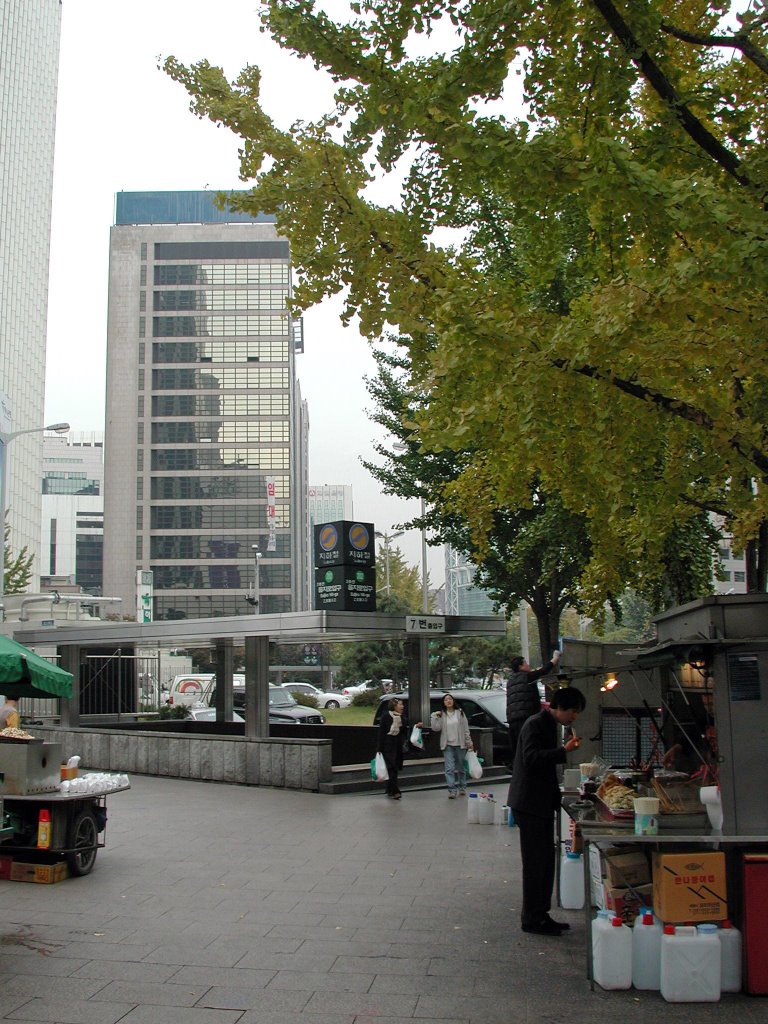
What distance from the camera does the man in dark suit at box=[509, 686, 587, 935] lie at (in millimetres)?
7637

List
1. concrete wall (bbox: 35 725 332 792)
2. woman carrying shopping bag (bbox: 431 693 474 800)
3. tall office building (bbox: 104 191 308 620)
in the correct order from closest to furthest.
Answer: woman carrying shopping bag (bbox: 431 693 474 800)
concrete wall (bbox: 35 725 332 792)
tall office building (bbox: 104 191 308 620)

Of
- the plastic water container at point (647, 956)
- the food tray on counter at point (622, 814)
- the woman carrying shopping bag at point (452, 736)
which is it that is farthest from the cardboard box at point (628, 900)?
the woman carrying shopping bag at point (452, 736)

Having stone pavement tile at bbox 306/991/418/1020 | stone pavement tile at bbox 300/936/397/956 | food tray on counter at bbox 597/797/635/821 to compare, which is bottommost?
stone pavement tile at bbox 300/936/397/956

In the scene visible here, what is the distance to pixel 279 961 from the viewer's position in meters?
7.04

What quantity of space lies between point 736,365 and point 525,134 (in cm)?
220

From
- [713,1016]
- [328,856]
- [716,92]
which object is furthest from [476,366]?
[328,856]

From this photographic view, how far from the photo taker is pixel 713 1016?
584 centimetres

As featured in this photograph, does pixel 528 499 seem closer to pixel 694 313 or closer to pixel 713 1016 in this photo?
pixel 694 313

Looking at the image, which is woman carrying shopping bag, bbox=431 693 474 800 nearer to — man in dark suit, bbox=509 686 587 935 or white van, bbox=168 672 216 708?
man in dark suit, bbox=509 686 587 935

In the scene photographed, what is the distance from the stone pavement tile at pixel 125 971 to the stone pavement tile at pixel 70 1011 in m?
0.47

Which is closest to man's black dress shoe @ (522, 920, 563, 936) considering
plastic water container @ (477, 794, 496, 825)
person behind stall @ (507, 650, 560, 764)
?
person behind stall @ (507, 650, 560, 764)

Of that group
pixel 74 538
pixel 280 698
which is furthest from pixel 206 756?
pixel 74 538

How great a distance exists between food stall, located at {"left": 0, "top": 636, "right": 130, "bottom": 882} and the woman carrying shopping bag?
6.49 metres

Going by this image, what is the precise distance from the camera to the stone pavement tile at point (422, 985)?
6348mm
